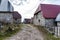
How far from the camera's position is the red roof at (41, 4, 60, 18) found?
31203 millimetres

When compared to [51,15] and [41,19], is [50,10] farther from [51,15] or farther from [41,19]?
[41,19]

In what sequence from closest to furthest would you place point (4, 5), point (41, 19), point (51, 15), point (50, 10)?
point (4, 5) < point (51, 15) < point (41, 19) < point (50, 10)

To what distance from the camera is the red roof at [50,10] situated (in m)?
31.2

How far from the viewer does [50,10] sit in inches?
1297

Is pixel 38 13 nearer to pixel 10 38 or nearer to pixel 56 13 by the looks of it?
pixel 56 13

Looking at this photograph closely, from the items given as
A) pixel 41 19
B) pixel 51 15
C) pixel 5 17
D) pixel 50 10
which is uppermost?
pixel 50 10

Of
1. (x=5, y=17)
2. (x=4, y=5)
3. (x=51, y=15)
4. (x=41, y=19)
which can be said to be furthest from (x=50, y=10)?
(x=4, y=5)

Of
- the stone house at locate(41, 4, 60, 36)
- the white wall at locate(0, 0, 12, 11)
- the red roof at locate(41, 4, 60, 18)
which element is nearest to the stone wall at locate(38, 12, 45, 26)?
the stone house at locate(41, 4, 60, 36)

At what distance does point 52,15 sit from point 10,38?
14352 millimetres

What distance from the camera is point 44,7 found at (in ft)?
109

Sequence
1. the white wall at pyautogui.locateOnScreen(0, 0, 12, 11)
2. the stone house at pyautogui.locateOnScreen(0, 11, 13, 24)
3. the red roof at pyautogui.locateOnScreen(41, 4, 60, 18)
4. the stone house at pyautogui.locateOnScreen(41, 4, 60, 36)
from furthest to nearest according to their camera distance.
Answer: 1. the red roof at pyautogui.locateOnScreen(41, 4, 60, 18)
2. the stone house at pyautogui.locateOnScreen(41, 4, 60, 36)
3. the stone house at pyautogui.locateOnScreen(0, 11, 13, 24)
4. the white wall at pyautogui.locateOnScreen(0, 0, 12, 11)

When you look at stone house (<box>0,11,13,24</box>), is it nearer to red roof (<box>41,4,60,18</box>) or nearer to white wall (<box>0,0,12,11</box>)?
white wall (<box>0,0,12,11</box>)

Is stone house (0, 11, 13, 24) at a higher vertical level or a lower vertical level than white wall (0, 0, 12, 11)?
lower

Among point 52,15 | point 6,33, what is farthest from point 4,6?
A: point 52,15
